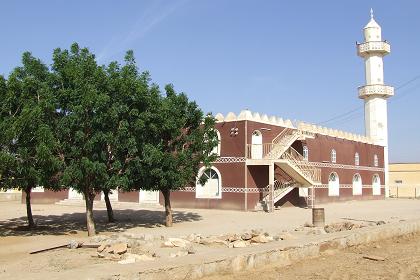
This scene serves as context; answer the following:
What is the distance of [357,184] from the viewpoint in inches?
1630

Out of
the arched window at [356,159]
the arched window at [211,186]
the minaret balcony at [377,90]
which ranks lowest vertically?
the arched window at [211,186]

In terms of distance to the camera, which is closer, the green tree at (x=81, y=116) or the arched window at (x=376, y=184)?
the green tree at (x=81, y=116)

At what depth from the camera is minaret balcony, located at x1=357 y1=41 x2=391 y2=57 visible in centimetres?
4488

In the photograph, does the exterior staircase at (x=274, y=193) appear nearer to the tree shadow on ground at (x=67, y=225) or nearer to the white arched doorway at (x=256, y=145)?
the white arched doorway at (x=256, y=145)

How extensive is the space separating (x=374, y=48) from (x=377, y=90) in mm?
3977

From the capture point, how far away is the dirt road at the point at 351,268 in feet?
30.5

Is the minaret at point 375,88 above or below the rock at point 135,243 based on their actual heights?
above

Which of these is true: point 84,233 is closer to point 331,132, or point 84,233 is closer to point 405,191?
point 331,132

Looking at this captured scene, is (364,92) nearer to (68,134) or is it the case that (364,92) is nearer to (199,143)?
(199,143)

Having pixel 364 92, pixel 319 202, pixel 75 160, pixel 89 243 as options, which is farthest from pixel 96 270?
pixel 364 92

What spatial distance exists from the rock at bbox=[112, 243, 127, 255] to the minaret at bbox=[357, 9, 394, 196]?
37.9 m

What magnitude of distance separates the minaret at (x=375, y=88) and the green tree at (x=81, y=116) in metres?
34.9

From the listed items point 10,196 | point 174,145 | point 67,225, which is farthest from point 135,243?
point 10,196

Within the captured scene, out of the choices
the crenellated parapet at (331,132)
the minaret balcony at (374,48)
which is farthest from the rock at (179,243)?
the minaret balcony at (374,48)
